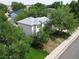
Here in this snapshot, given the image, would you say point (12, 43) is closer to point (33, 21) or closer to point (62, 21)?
→ point (33, 21)

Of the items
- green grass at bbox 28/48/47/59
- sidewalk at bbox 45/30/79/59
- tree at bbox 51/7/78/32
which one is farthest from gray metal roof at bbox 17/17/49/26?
green grass at bbox 28/48/47/59

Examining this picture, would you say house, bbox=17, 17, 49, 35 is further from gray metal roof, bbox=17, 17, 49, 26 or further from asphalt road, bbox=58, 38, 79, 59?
asphalt road, bbox=58, 38, 79, 59

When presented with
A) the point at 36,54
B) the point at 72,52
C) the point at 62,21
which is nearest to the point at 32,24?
the point at 62,21

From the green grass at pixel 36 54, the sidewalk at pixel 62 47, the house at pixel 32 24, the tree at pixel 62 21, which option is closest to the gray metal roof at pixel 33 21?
the house at pixel 32 24

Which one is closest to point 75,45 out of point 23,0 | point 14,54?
point 14,54

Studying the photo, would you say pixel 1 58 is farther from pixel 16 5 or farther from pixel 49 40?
pixel 16 5

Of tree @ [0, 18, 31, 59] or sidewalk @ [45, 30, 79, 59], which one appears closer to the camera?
tree @ [0, 18, 31, 59]
